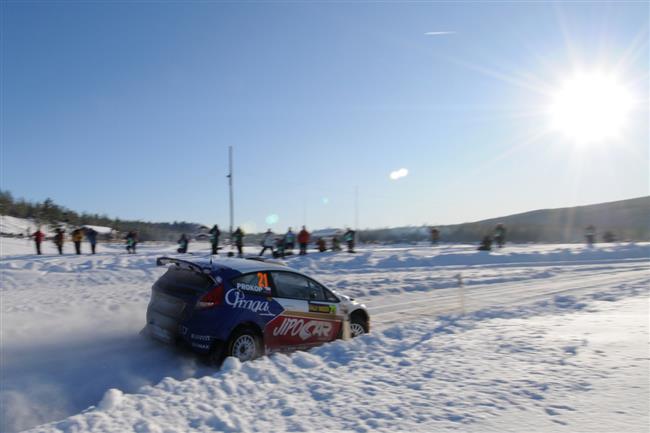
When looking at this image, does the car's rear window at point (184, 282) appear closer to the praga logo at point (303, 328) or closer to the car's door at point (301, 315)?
the car's door at point (301, 315)

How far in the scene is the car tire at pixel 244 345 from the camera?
21.0ft

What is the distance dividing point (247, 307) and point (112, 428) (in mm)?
2845

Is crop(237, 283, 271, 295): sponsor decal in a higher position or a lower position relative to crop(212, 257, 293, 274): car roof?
lower

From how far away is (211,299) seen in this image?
637cm

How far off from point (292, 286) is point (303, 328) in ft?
2.32

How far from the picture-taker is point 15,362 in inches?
267

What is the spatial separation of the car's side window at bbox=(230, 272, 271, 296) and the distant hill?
34.8m

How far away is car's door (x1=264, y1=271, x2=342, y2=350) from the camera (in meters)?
7.02

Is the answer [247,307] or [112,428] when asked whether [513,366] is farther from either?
[112,428]

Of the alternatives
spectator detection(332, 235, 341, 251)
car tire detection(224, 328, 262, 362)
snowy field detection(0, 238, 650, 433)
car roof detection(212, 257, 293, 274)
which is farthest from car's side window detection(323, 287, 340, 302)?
spectator detection(332, 235, 341, 251)

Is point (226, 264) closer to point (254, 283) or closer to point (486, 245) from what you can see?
point (254, 283)

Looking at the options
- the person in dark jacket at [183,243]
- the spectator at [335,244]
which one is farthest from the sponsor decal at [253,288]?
the person in dark jacket at [183,243]

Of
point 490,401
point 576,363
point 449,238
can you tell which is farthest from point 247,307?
point 449,238

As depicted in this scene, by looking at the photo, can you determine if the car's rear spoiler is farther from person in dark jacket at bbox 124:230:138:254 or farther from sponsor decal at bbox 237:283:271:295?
person in dark jacket at bbox 124:230:138:254
